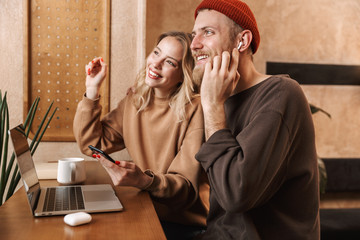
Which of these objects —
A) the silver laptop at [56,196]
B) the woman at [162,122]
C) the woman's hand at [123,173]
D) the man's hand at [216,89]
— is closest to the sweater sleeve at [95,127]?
the woman at [162,122]

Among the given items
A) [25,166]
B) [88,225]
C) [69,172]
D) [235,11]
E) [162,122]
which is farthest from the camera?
[162,122]

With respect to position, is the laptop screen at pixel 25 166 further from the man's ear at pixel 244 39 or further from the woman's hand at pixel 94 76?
the man's ear at pixel 244 39

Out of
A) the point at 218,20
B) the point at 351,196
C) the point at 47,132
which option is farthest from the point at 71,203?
the point at 351,196

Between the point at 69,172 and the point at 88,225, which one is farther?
the point at 69,172

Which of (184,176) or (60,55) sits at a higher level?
(60,55)

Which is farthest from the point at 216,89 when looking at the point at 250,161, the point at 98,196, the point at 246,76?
the point at 98,196

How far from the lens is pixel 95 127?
1.74m

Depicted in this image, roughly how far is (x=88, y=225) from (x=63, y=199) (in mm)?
255

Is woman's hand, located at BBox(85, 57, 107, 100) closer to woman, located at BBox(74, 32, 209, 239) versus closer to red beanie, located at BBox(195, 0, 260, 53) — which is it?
woman, located at BBox(74, 32, 209, 239)

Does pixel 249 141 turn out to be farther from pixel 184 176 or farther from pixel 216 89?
pixel 184 176

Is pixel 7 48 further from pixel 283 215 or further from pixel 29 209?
pixel 283 215

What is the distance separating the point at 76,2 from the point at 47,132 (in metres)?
0.81

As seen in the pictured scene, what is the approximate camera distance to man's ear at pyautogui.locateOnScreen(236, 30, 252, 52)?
1266mm

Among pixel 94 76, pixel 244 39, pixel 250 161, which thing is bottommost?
pixel 250 161
